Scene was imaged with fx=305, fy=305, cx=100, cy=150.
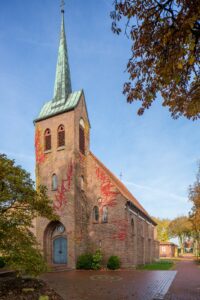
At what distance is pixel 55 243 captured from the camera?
1069 inches

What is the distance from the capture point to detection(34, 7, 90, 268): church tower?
26.0 meters

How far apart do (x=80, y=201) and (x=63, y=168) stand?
3.29 meters

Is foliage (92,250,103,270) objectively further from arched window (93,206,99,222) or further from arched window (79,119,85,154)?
arched window (79,119,85,154)

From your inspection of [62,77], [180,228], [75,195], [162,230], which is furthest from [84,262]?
[162,230]

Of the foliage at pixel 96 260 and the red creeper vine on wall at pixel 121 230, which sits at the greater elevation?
the red creeper vine on wall at pixel 121 230

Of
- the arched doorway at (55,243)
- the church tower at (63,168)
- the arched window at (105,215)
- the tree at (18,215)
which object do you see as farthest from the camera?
the arched window at (105,215)

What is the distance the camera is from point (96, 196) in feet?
91.1

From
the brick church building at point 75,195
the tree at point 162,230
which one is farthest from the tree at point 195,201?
the tree at point 162,230

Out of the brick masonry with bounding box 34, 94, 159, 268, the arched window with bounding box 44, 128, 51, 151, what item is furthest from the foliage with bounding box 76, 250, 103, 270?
the arched window with bounding box 44, 128, 51, 151

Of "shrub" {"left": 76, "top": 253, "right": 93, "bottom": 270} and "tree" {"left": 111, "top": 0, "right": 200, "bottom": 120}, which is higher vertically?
"tree" {"left": 111, "top": 0, "right": 200, "bottom": 120}

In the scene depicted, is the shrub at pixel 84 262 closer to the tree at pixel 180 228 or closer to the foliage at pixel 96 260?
the foliage at pixel 96 260

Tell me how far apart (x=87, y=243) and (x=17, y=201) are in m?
17.3

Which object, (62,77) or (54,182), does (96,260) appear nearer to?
(54,182)

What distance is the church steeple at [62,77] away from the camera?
30031 mm
